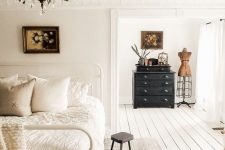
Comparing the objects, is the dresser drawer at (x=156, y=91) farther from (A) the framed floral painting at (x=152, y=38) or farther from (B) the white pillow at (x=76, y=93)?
(B) the white pillow at (x=76, y=93)

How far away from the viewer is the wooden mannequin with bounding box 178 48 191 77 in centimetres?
658

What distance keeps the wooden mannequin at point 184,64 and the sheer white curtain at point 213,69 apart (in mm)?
479

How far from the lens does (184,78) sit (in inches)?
271

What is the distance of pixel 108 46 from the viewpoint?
443cm

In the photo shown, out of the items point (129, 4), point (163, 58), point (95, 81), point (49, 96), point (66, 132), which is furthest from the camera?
point (163, 58)

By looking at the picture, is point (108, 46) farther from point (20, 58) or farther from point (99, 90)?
point (20, 58)

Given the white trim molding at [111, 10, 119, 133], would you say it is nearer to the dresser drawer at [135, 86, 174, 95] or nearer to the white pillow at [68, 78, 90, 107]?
the white pillow at [68, 78, 90, 107]

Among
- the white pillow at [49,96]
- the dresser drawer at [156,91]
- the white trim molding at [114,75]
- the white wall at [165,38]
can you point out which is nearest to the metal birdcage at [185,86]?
the white wall at [165,38]

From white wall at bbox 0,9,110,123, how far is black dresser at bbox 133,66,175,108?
2.20 meters

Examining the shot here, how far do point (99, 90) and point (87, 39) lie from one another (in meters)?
0.77

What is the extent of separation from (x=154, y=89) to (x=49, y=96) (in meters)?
3.43

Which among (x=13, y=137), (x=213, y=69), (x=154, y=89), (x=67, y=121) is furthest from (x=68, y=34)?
(x=154, y=89)

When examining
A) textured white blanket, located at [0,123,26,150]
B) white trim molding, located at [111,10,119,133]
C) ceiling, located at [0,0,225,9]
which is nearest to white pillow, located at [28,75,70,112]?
white trim molding, located at [111,10,119,133]

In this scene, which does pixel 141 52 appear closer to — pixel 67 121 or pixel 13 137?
pixel 67 121
